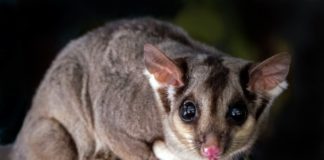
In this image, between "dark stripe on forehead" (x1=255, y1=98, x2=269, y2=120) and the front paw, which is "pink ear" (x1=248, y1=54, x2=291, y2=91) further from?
the front paw

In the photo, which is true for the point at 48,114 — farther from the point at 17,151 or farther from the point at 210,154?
the point at 210,154

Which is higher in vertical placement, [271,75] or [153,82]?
[271,75]

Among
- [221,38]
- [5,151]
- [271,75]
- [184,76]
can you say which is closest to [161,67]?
[184,76]

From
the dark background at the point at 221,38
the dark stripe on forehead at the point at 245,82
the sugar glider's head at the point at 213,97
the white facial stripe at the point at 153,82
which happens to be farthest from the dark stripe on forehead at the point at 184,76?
the dark background at the point at 221,38

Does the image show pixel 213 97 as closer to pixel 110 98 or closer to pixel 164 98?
pixel 164 98

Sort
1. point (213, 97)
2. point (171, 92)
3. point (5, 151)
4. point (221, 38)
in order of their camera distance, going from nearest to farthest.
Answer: point (213, 97) < point (171, 92) < point (5, 151) < point (221, 38)

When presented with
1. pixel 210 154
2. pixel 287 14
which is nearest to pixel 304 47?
pixel 287 14
